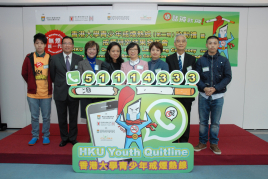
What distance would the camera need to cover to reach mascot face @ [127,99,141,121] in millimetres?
1913

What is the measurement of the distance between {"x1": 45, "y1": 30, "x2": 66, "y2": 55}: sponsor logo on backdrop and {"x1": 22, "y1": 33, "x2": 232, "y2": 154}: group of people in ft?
3.44

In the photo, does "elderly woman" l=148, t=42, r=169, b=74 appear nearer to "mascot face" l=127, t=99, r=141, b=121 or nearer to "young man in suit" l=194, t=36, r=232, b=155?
"young man in suit" l=194, t=36, r=232, b=155

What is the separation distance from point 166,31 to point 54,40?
2.20 meters

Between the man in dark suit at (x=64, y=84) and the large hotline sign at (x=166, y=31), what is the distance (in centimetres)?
110

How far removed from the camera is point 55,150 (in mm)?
2279

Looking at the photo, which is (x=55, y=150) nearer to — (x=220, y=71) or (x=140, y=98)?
(x=140, y=98)

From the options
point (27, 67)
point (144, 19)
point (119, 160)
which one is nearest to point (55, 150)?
point (119, 160)

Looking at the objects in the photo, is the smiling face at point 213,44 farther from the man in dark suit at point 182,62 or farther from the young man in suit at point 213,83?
the man in dark suit at point 182,62

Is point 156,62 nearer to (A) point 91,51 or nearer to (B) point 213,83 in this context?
(B) point 213,83

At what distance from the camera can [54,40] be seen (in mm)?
3416

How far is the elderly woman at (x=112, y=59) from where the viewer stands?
7.79 feet

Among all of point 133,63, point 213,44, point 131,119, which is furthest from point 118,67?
point 213,44

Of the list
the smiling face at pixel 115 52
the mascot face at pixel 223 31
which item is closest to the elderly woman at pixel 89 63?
the smiling face at pixel 115 52

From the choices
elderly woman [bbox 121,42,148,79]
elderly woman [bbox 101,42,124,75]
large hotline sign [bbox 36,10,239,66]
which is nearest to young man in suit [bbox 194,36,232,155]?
elderly woman [bbox 121,42,148,79]
